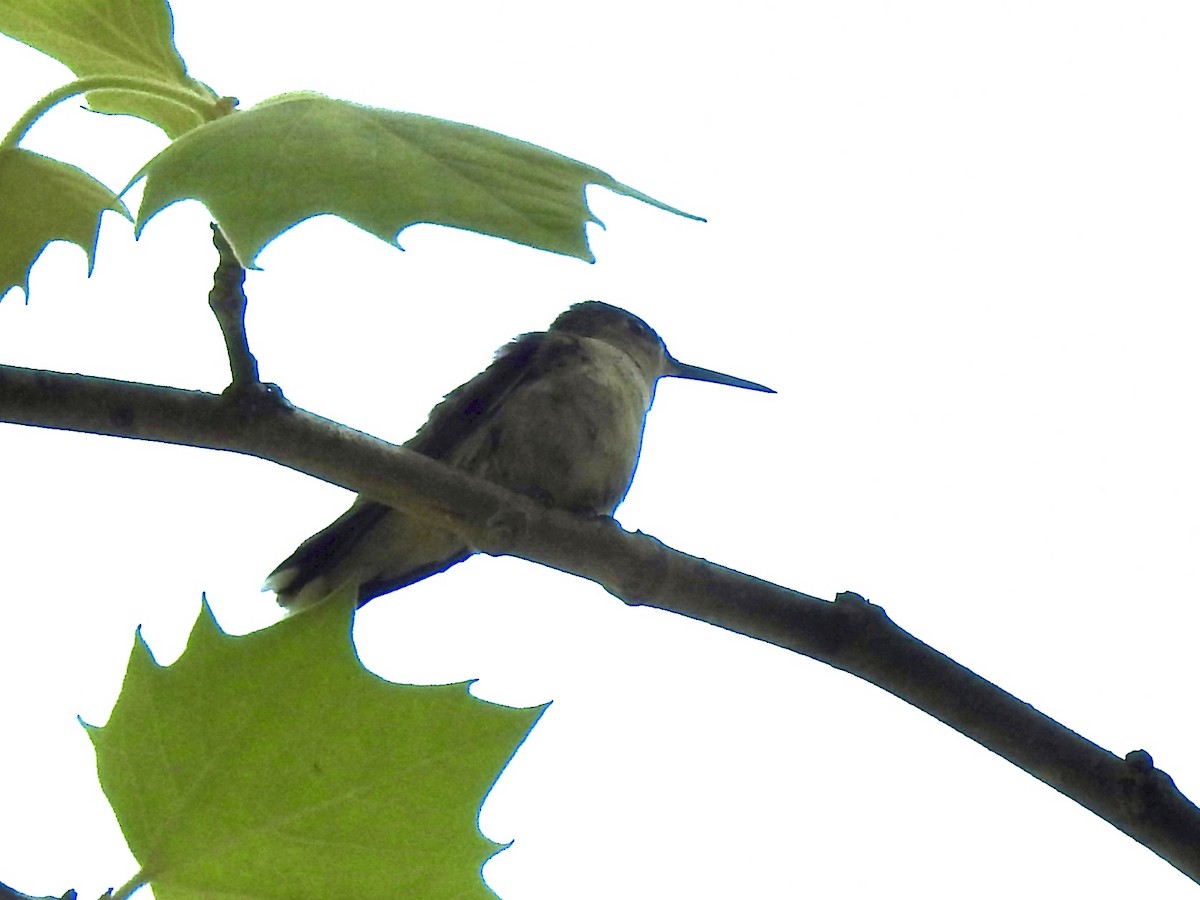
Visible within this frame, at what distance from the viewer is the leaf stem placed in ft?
4.04

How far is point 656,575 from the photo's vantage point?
5.00 ft

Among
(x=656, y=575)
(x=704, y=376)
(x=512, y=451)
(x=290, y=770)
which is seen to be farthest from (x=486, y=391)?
(x=290, y=770)

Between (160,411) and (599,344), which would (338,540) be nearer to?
(599,344)

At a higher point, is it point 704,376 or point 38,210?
point 704,376

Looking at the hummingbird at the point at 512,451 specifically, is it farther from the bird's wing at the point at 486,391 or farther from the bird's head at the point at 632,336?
the bird's head at the point at 632,336

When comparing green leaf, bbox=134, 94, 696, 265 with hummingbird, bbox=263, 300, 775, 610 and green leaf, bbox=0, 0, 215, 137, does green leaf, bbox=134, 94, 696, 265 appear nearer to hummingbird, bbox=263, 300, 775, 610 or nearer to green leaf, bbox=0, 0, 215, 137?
green leaf, bbox=0, 0, 215, 137

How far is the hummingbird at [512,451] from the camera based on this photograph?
2789 mm

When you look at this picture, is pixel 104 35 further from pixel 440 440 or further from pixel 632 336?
pixel 632 336

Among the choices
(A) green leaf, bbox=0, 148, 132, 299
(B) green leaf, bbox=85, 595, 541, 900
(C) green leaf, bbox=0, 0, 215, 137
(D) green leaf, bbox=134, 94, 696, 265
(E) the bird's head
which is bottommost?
(B) green leaf, bbox=85, 595, 541, 900

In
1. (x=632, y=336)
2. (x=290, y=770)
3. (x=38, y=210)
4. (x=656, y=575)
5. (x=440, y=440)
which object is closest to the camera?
(x=290, y=770)

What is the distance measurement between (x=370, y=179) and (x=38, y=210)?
581 millimetres

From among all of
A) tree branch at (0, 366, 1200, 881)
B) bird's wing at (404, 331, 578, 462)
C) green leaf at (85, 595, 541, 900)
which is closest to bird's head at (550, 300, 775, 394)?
bird's wing at (404, 331, 578, 462)

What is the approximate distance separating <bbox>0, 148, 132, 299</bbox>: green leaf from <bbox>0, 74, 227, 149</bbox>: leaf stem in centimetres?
5

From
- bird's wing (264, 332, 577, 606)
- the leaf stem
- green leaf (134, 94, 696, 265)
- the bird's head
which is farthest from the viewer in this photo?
the bird's head
